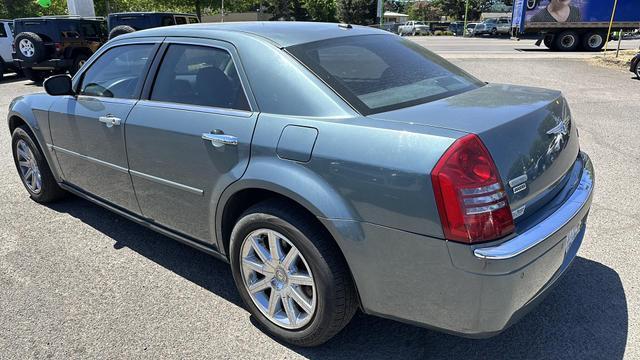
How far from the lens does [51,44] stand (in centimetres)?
1371

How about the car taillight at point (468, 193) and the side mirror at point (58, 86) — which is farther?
the side mirror at point (58, 86)

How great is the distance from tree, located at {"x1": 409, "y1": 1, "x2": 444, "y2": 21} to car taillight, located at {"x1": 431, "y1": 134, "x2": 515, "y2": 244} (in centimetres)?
9150

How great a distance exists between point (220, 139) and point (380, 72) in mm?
997

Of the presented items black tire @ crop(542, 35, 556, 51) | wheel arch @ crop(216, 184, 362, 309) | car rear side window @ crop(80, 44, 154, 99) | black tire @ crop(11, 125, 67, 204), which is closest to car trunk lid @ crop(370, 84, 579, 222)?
wheel arch @ crop(216, 184, 362, 309)

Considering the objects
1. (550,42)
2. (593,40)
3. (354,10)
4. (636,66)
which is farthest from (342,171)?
(354,10)

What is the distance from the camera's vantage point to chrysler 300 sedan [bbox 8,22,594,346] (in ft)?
6.41

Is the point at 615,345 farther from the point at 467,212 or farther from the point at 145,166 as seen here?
the point at 145,166

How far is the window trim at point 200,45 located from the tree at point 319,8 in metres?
57.1

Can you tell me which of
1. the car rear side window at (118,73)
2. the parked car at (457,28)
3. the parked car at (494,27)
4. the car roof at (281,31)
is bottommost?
the parked car at (457,28)

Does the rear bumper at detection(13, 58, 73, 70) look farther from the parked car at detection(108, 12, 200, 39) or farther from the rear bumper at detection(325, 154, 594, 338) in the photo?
the rear bumper at detection(325, 154, 594, 338)

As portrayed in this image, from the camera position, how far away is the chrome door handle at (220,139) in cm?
254

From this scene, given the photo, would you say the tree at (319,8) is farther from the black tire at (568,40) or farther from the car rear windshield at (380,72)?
the car rear windshield at (380,72)

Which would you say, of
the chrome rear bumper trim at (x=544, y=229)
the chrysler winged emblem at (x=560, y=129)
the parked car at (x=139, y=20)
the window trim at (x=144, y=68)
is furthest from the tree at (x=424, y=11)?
the chrome rear bumper trim at (x=544, y=229)

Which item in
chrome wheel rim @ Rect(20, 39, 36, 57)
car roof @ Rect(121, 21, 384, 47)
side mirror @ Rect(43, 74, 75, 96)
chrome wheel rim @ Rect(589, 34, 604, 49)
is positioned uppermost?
car roof @ Rect(121, 21, 384, 47)
